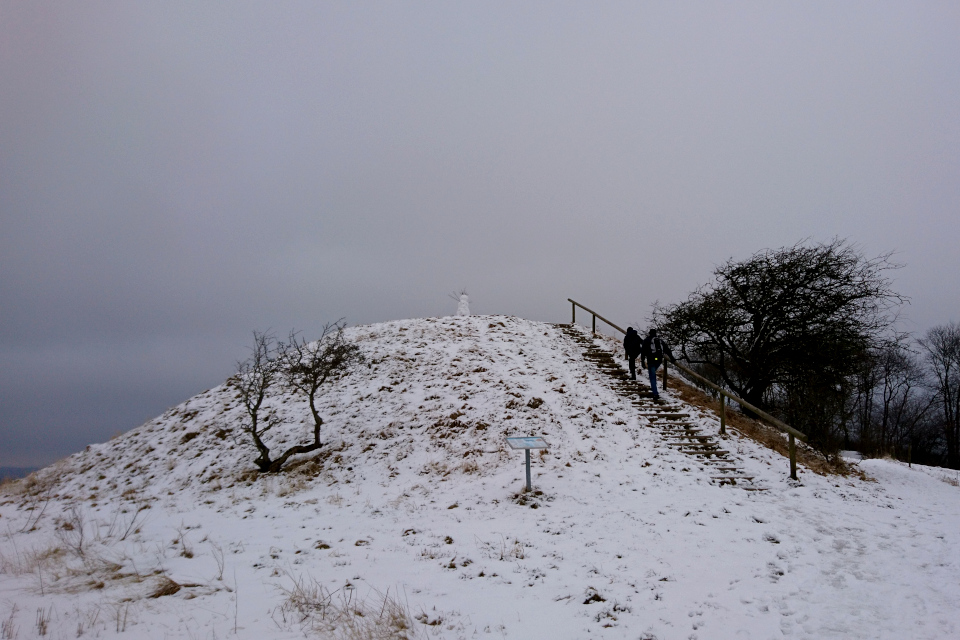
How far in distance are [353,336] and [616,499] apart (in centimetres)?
1539

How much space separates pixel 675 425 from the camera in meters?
12.8

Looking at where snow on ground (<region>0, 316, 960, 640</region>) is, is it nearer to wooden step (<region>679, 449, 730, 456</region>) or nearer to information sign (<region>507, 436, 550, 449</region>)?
wooden step (<region>679, 449, 730, 456</region>)

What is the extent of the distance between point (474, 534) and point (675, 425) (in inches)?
304

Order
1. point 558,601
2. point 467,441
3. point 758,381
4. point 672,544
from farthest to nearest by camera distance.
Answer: point 758,381 → point 467,441 → point 672,544 → point 558,601

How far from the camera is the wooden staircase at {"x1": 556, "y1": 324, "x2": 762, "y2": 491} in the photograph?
10227 mm

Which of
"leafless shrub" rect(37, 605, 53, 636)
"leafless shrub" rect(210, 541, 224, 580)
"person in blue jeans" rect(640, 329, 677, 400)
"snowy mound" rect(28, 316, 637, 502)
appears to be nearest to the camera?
"leafless shrub" rect(37, 605, 53, 636)

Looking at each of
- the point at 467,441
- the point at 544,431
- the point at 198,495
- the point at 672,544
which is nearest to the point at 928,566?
the point at 672,544

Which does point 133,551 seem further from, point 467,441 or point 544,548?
point 467,441

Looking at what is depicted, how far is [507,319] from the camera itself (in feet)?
78.3

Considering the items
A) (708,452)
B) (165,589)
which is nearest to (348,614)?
(165,589)

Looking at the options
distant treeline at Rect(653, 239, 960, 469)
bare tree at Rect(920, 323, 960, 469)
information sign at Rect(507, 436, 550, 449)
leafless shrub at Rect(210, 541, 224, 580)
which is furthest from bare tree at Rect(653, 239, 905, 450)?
bare tree at Rect(920, 323, 960, 469)

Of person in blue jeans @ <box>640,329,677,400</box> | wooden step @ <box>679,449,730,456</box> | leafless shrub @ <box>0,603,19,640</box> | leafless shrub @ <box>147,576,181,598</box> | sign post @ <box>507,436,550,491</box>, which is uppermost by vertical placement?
person in blue jeans @ <box>640,329,677,400</box>

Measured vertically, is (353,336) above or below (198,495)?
above

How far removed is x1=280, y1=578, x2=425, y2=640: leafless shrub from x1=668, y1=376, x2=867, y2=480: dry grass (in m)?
10.4
